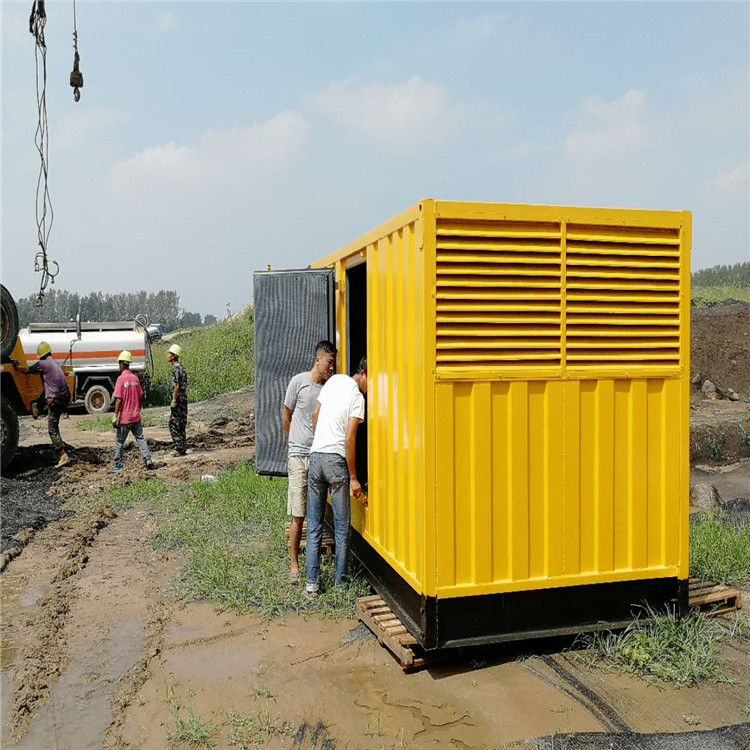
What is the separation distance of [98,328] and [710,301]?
23.1 m

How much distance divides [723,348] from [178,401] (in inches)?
597

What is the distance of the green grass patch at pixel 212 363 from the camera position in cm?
2325

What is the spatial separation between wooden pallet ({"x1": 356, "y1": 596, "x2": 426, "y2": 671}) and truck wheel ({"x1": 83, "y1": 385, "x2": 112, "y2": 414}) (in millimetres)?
15473

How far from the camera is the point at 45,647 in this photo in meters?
5.34

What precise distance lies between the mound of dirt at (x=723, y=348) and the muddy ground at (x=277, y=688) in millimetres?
16539

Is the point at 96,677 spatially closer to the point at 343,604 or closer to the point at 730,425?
the point at 343,604

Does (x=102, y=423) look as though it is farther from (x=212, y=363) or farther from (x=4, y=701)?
(x=4, y=701)

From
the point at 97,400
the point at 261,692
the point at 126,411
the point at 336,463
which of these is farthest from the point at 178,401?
the point at 261,692

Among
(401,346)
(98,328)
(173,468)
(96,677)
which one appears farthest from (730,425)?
(98,328)

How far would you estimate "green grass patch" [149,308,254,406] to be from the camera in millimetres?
23250

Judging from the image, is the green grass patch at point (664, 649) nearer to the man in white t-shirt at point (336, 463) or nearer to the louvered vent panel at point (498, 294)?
the louvered vent panel at point (498, 294)

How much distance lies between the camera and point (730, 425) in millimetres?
13945

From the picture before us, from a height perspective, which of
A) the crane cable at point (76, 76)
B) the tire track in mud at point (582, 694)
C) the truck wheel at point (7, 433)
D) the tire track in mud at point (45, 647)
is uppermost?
the crane cable at point (76, 76)

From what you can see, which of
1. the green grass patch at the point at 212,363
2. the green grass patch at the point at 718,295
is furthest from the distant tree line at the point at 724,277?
the green grass patch at the point at 212,363
